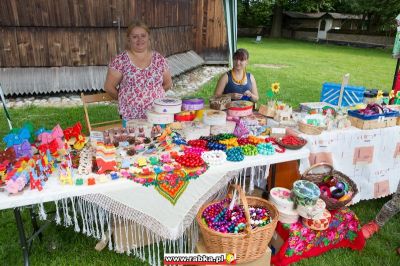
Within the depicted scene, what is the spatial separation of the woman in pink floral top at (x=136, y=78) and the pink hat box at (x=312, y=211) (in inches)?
74.1

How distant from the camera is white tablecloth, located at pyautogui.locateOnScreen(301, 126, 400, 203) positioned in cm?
295

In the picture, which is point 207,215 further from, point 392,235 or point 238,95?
point 392,235

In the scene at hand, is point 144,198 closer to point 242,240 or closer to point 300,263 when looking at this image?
point 242,240

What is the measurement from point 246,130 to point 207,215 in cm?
88

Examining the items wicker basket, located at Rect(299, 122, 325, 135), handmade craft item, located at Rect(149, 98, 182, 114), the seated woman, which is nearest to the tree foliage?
the seated woman

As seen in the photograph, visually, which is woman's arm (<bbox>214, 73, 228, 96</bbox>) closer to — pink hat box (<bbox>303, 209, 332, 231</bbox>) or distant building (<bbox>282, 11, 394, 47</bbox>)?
pink hat box (<bbox>303, 209, 332, 231</bbox>)

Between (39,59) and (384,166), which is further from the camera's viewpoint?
(39,59)

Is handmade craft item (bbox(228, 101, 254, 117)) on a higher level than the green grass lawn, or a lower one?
higher

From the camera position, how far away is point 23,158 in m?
2.19

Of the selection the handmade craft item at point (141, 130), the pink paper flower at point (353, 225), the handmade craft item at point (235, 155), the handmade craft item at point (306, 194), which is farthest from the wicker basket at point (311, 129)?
the handmade craft item at point (141, 130)

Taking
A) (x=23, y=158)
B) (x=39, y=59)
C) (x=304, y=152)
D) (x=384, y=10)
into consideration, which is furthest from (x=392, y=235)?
(x=384, y=10)

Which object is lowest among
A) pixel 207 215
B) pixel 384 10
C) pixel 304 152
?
pixel 207 215

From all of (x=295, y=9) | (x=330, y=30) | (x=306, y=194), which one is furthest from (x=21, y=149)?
(x=295, y=9)

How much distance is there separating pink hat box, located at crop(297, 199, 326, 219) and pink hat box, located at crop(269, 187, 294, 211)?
0.08 metres
